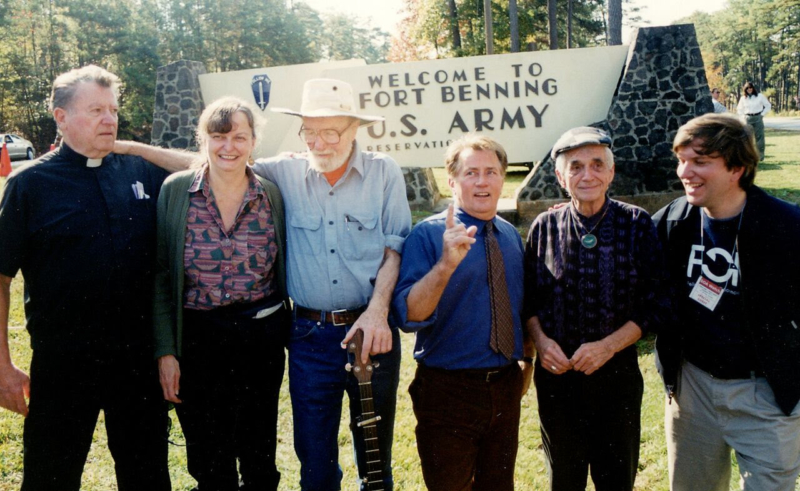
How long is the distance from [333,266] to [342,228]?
175mm

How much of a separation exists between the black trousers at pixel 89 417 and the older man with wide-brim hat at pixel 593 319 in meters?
1.73

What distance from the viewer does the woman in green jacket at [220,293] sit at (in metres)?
2.48

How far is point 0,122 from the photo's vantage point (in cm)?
3141

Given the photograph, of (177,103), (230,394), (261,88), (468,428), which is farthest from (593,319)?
(177,103)

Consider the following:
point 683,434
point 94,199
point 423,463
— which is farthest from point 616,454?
point 94,199

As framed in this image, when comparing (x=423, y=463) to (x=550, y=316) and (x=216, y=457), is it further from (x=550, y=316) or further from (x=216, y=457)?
(x=216, y=457)

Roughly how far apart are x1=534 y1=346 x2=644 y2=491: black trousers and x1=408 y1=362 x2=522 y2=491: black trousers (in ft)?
0.59

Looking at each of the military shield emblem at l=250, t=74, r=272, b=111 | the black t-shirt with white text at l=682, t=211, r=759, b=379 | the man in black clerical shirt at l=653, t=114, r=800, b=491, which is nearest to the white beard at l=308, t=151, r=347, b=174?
the man in black clerical shirt at l=653, t=114, r=800, b=491

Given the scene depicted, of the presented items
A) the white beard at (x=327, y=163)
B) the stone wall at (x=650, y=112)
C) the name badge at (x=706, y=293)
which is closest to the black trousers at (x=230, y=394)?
the white beard at (x=327, y=163)

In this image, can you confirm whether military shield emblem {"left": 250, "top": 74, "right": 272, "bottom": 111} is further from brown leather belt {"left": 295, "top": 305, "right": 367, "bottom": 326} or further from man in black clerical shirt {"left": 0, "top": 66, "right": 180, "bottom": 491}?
brown leather belt {"left": 295, "top": 305, "right": 367, "bottom": 326}

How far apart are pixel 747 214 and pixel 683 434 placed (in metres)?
0.95

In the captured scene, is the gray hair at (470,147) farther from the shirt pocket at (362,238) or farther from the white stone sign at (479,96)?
the white stone sign at (479,96)

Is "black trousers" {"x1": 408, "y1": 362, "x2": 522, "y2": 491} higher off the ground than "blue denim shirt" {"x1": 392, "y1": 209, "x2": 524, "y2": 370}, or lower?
lower

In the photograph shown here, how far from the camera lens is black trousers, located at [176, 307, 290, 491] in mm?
2527
